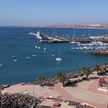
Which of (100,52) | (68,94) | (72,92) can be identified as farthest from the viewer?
(100,52)

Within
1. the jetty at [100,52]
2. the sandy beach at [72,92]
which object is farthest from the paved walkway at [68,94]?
the jetty at [100,52]

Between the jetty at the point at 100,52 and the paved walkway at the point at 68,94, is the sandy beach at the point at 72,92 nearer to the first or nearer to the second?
the paved walkway at the point at 68,94

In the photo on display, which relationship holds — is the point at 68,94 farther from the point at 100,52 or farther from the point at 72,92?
the point at 100,52

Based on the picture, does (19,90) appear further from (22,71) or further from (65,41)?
(65,41)

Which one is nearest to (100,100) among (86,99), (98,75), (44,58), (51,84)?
(86,99)

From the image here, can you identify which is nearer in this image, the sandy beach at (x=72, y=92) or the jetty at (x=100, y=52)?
the sandy beach at (x=72, y=92)

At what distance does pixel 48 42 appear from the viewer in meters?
102

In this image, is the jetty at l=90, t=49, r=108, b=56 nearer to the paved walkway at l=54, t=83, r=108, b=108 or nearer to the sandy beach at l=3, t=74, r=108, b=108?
the sandy beach at l=3, t=74, r=108, b=108

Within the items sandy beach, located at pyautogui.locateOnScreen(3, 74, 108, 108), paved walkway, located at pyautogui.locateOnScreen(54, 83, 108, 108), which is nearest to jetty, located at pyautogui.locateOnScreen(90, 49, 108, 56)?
sandy beach, located at pyautogui.locateOnScreen(3, 74, 108, 108)

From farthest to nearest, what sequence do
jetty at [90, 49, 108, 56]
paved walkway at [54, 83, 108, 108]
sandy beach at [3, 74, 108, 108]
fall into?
jetty at [90, 49, 108, 56] → sandy beach at [3, 74, 108, 108] → paved walkway at [54, 83, 108, 108]

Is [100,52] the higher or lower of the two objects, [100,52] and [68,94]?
the lower

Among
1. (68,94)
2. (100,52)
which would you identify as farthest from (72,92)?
(100,52)

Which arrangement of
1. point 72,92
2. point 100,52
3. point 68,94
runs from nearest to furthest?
point 68,94, point 72,92, point 100,52

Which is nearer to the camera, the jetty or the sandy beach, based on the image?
the sandy beach
